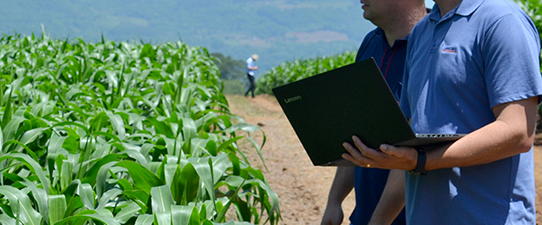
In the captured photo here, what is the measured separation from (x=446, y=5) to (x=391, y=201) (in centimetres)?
66

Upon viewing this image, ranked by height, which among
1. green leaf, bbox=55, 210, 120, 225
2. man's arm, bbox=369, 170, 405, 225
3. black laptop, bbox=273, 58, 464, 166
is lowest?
man's arm, bbox=369, 170, 405, 225

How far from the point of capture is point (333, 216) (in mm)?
2086

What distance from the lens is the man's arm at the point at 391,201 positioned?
1.71 metres

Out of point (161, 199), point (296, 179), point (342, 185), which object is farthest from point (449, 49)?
point (296, 179)

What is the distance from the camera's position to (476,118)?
1.21 meters

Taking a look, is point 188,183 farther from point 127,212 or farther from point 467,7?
point 467,7

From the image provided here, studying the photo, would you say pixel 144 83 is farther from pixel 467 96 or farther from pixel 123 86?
pixel 467 96

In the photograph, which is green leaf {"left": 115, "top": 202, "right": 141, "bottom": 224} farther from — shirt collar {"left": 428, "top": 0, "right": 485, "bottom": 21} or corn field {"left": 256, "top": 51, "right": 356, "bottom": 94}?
corn field {"left": 256, "top": 51, "right": 356, "bottom": 94}

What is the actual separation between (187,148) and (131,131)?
586 millimetres

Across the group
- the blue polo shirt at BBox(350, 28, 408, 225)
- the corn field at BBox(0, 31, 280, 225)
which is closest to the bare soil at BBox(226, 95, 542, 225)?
the corn field at BBox(0, 31, 280, 225)

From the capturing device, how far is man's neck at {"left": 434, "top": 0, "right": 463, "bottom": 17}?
1320 millimetres

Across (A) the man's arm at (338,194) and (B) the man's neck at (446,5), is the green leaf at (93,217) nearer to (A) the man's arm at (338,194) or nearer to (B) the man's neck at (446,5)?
(A) the man's arm at (338,194)

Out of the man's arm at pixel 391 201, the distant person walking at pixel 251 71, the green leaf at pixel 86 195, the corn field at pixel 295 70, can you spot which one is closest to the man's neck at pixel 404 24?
the man's arm at pixel 391 201

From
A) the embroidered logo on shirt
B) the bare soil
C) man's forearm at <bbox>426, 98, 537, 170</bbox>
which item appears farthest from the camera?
the bare soil
